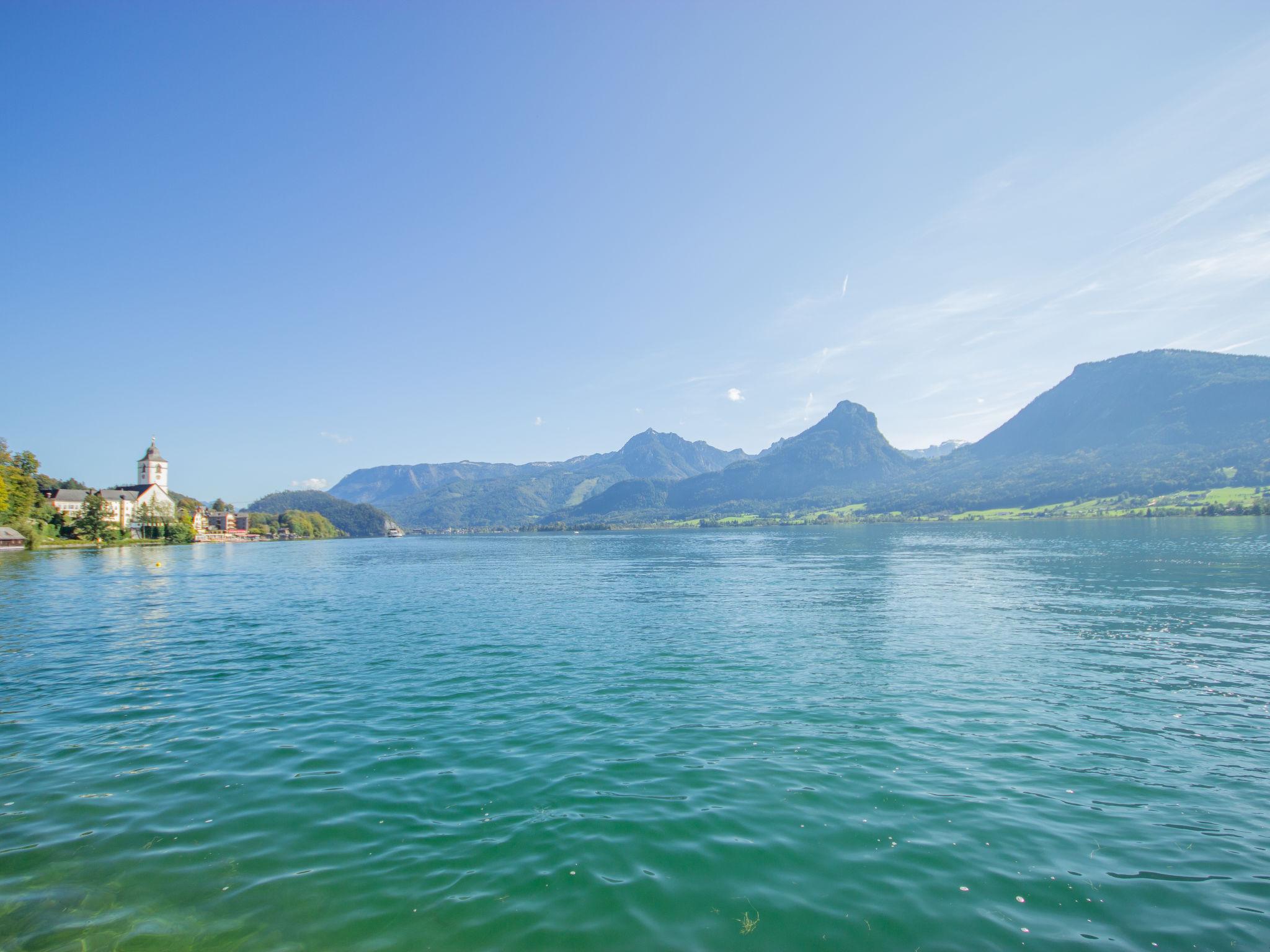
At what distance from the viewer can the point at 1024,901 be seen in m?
9.00

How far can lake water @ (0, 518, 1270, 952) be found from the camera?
8.66m

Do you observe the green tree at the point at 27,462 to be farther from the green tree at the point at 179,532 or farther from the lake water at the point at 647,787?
the lake water at the point at 647,787

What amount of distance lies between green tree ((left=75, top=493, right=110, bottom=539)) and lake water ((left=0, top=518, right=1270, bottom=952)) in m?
156

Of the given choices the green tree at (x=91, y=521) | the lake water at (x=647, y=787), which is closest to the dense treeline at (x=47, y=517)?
the green tree at (x=91, y=521)

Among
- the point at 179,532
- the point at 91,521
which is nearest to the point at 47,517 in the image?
the point at 91,521

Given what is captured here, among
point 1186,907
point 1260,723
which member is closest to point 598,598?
point 1260,723

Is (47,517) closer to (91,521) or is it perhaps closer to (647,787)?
(91,521)

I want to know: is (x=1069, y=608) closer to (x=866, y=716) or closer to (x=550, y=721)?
(x=866, y=716)

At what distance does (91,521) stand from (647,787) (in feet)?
641

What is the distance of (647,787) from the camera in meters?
13.1

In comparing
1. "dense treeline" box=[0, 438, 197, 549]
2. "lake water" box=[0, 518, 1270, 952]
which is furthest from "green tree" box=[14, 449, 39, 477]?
"lake water" box=[0, 518, 1270, 952]

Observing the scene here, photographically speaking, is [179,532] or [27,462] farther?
[179,532]

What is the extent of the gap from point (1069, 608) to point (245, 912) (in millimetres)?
45086

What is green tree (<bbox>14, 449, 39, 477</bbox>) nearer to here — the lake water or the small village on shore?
the small village on shore
